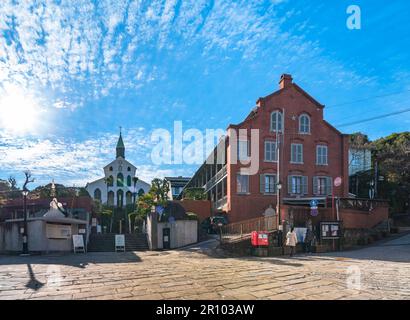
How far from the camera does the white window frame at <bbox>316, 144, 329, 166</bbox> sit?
40375 mm

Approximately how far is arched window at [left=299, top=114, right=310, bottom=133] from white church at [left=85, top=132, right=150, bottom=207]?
4462 cm

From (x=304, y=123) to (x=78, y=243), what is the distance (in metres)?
24.6

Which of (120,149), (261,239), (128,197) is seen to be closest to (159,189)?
(261,239)

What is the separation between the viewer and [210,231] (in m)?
37.0

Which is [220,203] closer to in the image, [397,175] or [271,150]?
[271,150]

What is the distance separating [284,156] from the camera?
128 feet

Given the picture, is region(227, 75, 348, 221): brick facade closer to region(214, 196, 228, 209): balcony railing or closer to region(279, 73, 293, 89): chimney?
region(279, 73, 293, 89): chimney

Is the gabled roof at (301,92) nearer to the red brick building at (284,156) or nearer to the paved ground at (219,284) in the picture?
the red brick building at (284,156)

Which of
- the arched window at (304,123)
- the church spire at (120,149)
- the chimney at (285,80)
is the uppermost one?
the chimney at (285,80)

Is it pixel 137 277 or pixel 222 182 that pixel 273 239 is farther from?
pixel 222 182

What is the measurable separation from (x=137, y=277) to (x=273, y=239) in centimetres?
1292

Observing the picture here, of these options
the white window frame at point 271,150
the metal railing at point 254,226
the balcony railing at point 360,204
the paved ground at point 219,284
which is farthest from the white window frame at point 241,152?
the paved ground at point 219,284

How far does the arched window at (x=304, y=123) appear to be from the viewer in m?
40.2

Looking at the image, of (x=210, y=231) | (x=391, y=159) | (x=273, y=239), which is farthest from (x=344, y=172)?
(x=273, y=239)
